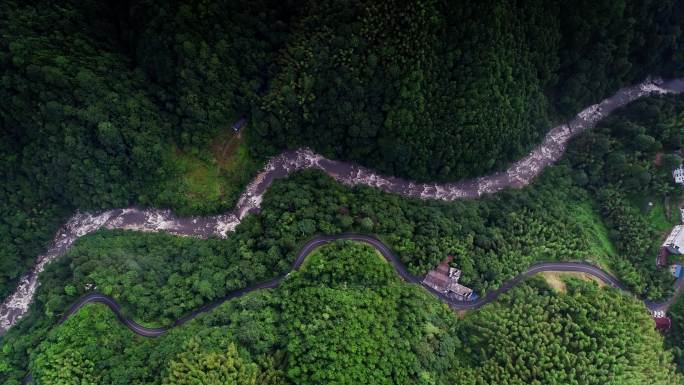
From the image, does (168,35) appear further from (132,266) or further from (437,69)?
(437,69)

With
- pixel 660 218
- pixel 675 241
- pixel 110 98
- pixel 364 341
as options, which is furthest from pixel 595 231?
pixel 110 98

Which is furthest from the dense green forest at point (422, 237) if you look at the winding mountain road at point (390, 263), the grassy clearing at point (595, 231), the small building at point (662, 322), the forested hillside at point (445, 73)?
the forested hillside at point (445, 73)

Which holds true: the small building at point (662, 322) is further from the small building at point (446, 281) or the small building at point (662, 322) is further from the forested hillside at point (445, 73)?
the forested hillside at point (445, 73)

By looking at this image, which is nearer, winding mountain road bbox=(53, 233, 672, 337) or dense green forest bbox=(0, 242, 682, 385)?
dense green forest bbox=(0, 242, 682, 385)

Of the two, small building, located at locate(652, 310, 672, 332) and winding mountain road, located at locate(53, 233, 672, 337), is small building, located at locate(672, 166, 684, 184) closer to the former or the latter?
winding mountain road, located at locate(53, 233, 672, 337)

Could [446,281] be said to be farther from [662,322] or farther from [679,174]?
[679,174]

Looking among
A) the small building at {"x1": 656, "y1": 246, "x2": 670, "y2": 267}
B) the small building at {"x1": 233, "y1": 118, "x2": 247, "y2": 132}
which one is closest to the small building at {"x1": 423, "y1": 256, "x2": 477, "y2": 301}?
the small building at {"x1": 656, "y1": 246, "x2": 670, "y2": 267}

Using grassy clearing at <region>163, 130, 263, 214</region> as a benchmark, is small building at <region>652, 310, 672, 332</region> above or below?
below
